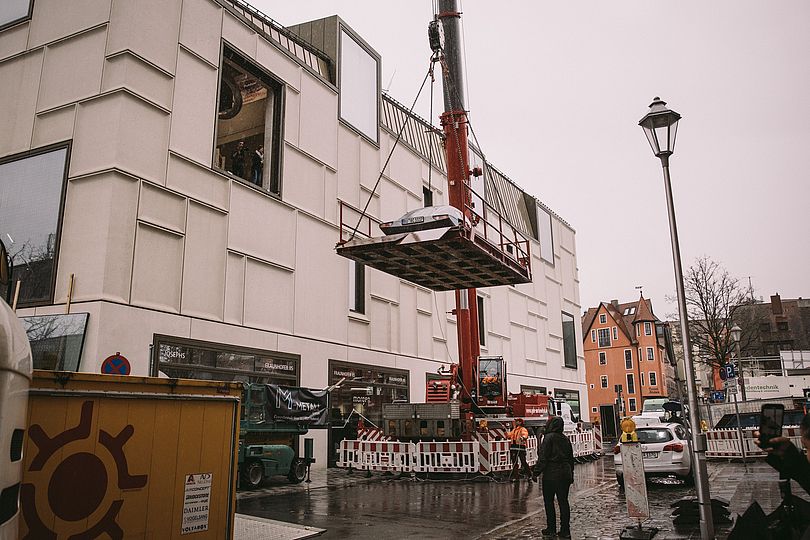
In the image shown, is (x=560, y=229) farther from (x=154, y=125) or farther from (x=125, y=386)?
(x=125, y=386)

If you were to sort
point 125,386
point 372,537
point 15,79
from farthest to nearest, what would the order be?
point 15,79, point 372,537, point 125,386

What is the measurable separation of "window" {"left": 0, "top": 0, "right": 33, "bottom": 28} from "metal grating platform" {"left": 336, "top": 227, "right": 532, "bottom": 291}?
13304 millimetres

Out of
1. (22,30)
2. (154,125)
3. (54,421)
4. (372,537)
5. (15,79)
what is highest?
(22,30)

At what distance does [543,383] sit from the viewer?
1688 inches

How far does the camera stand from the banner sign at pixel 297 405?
17156 mm

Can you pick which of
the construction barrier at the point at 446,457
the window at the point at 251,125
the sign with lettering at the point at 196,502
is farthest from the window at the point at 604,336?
the sign with lettering at the point at 196,502

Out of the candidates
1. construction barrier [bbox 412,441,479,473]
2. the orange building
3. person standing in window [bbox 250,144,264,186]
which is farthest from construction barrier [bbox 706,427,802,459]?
the orange building

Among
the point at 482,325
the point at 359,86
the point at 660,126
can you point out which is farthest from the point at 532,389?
the point at 660,126

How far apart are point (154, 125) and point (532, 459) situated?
53.0ft

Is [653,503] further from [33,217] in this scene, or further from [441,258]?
[33,217]

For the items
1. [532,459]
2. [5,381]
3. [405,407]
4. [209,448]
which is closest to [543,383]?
[532,459]

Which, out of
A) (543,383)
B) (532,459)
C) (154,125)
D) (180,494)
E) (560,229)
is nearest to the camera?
(180,494)

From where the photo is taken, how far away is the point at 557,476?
9828mm

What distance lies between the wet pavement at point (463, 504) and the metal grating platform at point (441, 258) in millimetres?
5904
